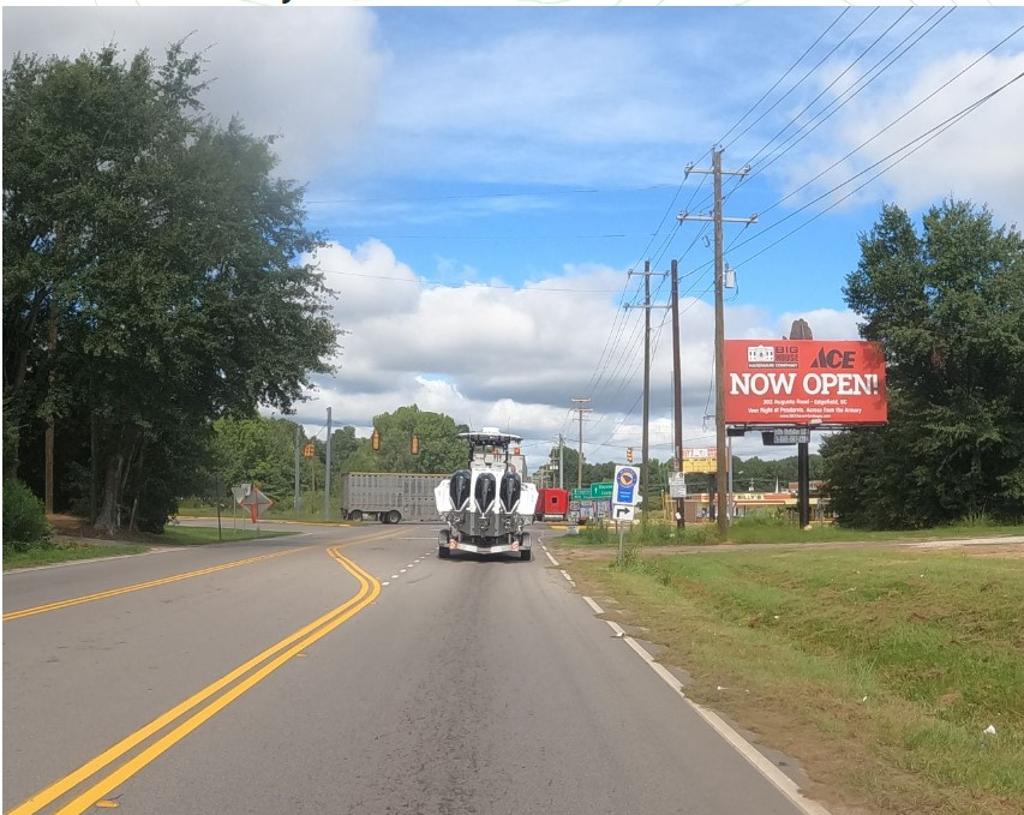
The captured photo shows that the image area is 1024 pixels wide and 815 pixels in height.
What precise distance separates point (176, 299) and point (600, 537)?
64.5 feet

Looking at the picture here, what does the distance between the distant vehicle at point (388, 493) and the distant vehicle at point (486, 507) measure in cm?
4448

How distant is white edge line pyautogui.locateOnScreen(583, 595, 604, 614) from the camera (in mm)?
16859

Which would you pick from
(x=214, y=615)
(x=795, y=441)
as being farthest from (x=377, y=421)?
(x=214, y=615)

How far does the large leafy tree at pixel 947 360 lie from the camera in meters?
42.9

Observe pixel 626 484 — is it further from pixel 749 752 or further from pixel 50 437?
pixel 50 437

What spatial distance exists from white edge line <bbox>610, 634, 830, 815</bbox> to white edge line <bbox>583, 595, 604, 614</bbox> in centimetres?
634

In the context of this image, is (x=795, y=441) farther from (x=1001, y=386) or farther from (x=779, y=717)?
(x=779, y=717)

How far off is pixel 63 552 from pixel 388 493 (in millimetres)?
46805

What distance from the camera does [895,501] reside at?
4725cm

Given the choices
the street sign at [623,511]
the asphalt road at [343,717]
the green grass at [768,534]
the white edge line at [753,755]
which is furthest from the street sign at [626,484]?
the white edge line at [753,755]

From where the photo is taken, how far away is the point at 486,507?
29078mm

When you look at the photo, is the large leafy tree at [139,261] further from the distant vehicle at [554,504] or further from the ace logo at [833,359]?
the distant vehicle at [554,504]

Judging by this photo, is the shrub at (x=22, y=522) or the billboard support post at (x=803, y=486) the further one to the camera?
the billboard support post at (x=803, y=486)

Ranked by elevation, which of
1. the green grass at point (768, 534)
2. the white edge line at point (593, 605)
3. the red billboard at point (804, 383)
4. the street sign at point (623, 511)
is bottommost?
the white edge line at point (593, 605)
